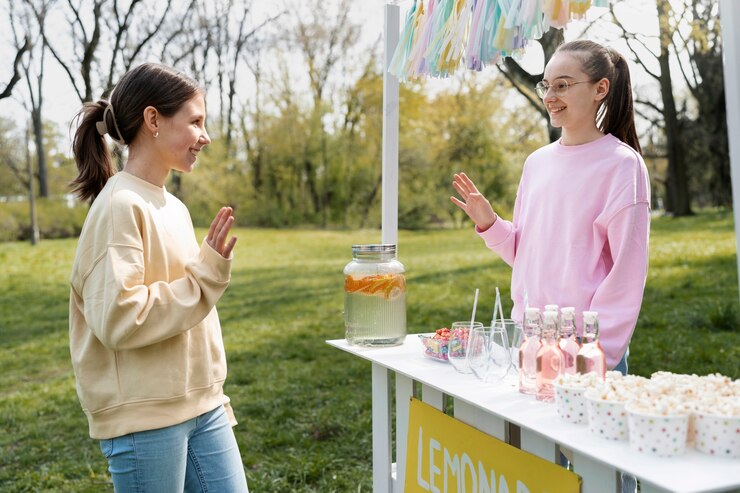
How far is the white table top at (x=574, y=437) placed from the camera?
1.16 metres

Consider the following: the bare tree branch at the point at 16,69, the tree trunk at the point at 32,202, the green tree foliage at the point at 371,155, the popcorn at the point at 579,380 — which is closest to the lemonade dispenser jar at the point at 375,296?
the popcorn at the point at 579,380

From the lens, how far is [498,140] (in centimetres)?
1245

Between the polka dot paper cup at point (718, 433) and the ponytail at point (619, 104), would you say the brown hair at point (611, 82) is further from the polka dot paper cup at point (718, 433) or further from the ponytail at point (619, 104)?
the polka dot paper cup at point (718, 433)

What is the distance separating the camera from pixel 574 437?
4.52 ft

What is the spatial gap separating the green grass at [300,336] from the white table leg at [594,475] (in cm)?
247

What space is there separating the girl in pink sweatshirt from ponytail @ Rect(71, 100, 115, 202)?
3.78 ft

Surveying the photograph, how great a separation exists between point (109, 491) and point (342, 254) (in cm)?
799

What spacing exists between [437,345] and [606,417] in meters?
0.77

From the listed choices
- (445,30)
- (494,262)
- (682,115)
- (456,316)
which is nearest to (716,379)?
(445,30)

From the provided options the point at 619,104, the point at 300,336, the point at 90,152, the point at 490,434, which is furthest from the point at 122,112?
the point at 300,336

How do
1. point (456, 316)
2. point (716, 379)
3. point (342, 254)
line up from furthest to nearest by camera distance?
point (342, 254), point (456, 316), point (716, 379)

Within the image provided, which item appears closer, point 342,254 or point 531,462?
point 531,462

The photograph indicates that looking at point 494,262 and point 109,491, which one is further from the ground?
point 494,262

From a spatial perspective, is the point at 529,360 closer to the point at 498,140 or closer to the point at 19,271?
the point at 19,271
